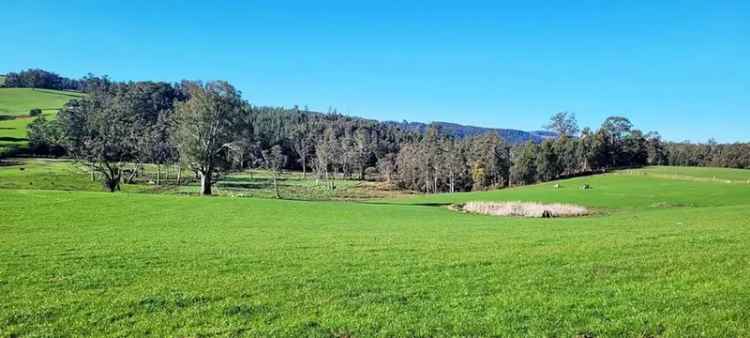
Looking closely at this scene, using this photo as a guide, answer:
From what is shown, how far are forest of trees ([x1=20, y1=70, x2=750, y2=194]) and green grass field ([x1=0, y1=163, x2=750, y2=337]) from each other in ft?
88.9

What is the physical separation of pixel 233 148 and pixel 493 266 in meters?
37.4

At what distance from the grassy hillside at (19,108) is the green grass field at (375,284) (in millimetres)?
105853

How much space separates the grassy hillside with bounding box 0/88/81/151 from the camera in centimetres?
10238

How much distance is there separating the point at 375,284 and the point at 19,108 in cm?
16954

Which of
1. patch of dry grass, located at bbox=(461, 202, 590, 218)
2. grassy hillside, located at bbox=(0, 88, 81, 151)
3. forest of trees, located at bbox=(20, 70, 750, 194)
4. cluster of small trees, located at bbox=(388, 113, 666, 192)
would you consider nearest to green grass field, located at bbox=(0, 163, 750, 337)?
patch of dry grass, located at bbox=(461, 202, 590, 218)

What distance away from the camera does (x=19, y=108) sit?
5458 inches

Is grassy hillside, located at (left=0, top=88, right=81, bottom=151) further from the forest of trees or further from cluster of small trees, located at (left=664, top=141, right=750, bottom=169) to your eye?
cluster of small trees, located at (left=664, top=141, right=750, bottom=169)

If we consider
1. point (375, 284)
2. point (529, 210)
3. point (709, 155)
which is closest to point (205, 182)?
point (529, 210)

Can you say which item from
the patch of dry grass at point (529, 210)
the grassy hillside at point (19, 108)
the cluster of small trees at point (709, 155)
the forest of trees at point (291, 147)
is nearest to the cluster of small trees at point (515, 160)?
the forest of trees at point (291, 147)

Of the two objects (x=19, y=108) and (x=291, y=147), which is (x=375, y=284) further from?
(x=19, y=108)

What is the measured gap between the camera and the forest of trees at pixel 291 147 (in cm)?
4559

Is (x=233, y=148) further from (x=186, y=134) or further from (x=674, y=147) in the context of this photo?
(x=674, y=147)

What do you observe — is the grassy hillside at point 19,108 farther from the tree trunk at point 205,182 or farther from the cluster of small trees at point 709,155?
the cluster of small trees at point 709,155

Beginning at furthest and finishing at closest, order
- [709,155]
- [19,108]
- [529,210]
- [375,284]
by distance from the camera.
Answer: [19,108], [709,155], [529,210], [375,284]
